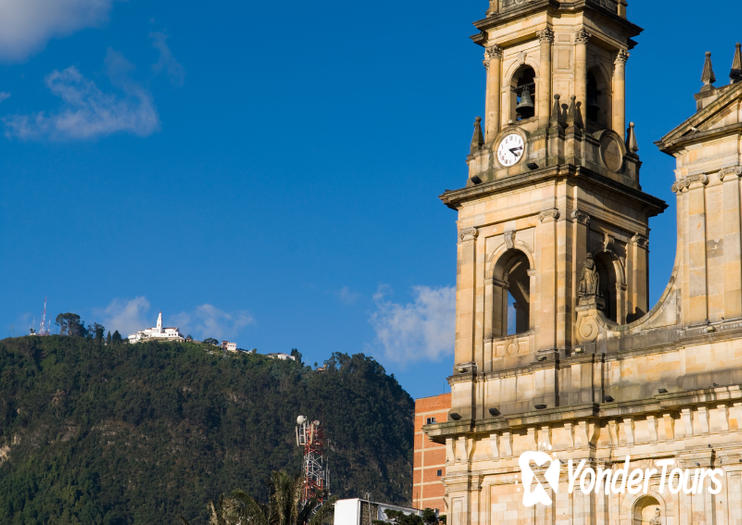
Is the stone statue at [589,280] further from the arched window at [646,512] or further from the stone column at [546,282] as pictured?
the arched window at [646,512]

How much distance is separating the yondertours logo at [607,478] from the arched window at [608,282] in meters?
5.38

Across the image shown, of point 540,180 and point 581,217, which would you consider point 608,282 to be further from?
point 540,180

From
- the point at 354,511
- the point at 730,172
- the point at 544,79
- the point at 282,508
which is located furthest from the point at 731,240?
the point at 354,511

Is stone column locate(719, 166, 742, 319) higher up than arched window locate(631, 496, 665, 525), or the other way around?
stone column locate(719, 166, 742, 319)

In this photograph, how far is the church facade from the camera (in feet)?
117

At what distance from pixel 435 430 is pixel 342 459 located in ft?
461

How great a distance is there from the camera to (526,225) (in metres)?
40.8

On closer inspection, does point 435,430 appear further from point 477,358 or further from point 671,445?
point 671,445

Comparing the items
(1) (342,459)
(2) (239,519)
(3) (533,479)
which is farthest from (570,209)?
(1) (342,459)

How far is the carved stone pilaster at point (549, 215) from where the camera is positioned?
39875mm

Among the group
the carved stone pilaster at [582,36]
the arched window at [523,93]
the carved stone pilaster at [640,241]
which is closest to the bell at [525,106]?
the arched window at [523,93]

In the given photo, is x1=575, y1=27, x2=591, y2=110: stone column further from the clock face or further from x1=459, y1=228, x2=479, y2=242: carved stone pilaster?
x1=459, y1=228, x2=479, y2=242: carved stone pilaster

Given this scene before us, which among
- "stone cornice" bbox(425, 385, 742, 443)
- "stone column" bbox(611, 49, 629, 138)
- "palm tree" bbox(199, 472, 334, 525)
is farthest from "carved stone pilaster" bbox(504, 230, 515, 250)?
"palm tree" bbox(199, 472, 334, 525)

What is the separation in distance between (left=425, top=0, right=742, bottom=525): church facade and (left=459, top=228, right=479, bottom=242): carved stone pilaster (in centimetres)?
5
